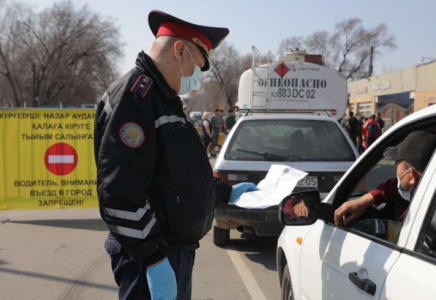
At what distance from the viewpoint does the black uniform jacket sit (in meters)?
1.95

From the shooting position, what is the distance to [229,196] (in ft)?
9.14

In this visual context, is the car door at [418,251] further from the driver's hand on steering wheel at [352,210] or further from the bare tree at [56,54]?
the bare tree at [56,54]

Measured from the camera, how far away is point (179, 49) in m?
2.25

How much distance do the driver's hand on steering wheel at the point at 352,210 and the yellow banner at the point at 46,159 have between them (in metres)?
5.61

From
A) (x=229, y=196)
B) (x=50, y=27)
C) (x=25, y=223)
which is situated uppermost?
(x=50, y=27)

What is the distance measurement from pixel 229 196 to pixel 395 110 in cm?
2887

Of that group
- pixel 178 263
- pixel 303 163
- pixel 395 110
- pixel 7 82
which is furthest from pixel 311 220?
pixel 7 82

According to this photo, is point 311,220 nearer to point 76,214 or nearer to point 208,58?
point 208,58

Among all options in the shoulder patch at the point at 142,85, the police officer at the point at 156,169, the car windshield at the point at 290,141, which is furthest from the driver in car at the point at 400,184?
the car windshield at the point at 290,141

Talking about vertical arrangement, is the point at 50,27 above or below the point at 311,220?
above

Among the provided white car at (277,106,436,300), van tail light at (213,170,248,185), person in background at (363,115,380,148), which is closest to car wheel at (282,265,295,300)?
white car at (277,106,436,300)

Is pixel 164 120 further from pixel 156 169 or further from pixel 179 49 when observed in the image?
pixel 179 49

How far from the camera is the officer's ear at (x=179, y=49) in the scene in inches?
88.2

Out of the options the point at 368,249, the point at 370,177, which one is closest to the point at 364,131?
the point at 370,177
